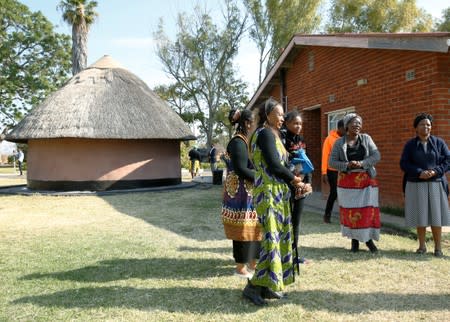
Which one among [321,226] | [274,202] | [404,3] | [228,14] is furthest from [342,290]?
[228,14]

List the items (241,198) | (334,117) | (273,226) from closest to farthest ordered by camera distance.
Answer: (273,226)
(241,198)
(334,117)

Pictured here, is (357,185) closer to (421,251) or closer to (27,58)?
(421,251)

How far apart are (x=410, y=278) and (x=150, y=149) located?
1180 centimetres

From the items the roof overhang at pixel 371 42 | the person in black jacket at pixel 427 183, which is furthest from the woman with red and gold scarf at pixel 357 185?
the roof overhang at pixel 371 42

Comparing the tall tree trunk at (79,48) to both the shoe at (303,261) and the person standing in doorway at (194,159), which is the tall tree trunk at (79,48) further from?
the shoe at (303,261)

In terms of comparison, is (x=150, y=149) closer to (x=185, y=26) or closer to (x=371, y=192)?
(x=371, y=192)

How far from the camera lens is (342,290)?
3.95 m

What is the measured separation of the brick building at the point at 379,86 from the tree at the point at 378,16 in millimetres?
19980

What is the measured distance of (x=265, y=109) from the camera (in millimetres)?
3680

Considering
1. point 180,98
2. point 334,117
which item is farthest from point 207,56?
point 334,117

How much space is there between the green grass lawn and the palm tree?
16.4 metres

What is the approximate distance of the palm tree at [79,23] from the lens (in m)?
22.2

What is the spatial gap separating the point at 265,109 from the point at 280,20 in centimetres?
2922

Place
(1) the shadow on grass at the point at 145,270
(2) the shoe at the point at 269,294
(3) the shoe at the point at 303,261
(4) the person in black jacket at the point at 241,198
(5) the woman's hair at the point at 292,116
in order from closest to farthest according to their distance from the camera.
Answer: (2) the shoe at the point at 269,294, (4) the person in black jacket at the point at 241,198, (5) the woman's hair at the point at 292,116, (1) the shadow on grass at the point at 145,270, (3) the shoe at the point at 303,261
